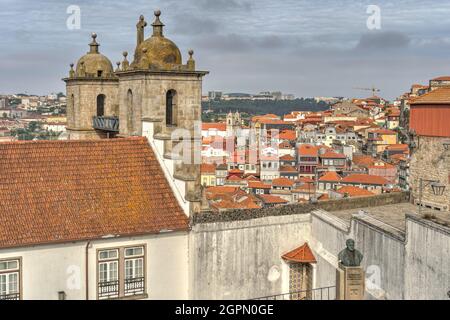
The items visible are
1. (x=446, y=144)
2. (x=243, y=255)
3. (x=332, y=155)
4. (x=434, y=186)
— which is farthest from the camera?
(x=332, y=155)

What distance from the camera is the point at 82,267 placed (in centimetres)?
1598

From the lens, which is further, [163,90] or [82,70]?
[82,70]

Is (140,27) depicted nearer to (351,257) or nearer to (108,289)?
(108,289)

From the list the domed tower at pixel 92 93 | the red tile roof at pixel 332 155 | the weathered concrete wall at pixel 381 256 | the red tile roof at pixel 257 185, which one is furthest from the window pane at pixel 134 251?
the red tile roof at pixel 332 155

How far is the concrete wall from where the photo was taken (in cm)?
1538

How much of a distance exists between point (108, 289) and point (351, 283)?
25.5ft

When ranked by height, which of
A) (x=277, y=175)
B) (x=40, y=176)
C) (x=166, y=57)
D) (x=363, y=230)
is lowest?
(x=277, y=175)

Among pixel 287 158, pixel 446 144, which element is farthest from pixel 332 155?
pixel 446 144

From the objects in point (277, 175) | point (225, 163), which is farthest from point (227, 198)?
point (225, 163)

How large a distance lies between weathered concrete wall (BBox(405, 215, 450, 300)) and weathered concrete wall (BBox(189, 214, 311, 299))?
5704mm

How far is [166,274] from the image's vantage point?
17109 mm

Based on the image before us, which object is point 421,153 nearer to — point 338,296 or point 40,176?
point 338,296
